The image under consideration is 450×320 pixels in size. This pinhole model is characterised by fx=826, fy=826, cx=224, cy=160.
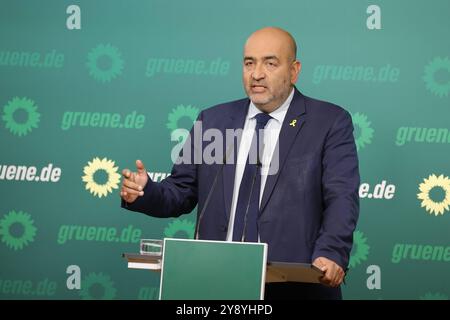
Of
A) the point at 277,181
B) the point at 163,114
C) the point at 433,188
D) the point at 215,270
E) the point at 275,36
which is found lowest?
the point at 215,270

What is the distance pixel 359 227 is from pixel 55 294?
1951 millimetres

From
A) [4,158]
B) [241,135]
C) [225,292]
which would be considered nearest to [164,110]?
[4,158]

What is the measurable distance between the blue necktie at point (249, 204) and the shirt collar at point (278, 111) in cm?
22

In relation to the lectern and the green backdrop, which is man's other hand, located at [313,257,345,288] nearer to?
the lectern

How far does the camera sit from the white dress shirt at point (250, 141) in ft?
12.0

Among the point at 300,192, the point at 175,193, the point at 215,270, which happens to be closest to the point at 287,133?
the point at 300,192

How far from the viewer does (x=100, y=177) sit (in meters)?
5.16

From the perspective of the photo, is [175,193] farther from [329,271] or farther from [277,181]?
[329,271]

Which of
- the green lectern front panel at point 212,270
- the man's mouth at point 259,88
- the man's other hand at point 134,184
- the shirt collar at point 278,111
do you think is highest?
the man's mouth at point 259,88

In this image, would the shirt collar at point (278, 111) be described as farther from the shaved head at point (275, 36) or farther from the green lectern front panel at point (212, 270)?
the green lectern front panel at point (212, 270)

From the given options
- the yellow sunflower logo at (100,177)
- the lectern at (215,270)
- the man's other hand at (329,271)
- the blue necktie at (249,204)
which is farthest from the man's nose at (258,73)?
Answer: the yellow sunflower logo at (100,177)

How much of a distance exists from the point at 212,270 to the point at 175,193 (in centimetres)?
102

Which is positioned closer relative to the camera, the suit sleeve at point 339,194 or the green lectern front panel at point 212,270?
the green lectern front panel at point 212,270

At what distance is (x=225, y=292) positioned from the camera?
2.88 m
